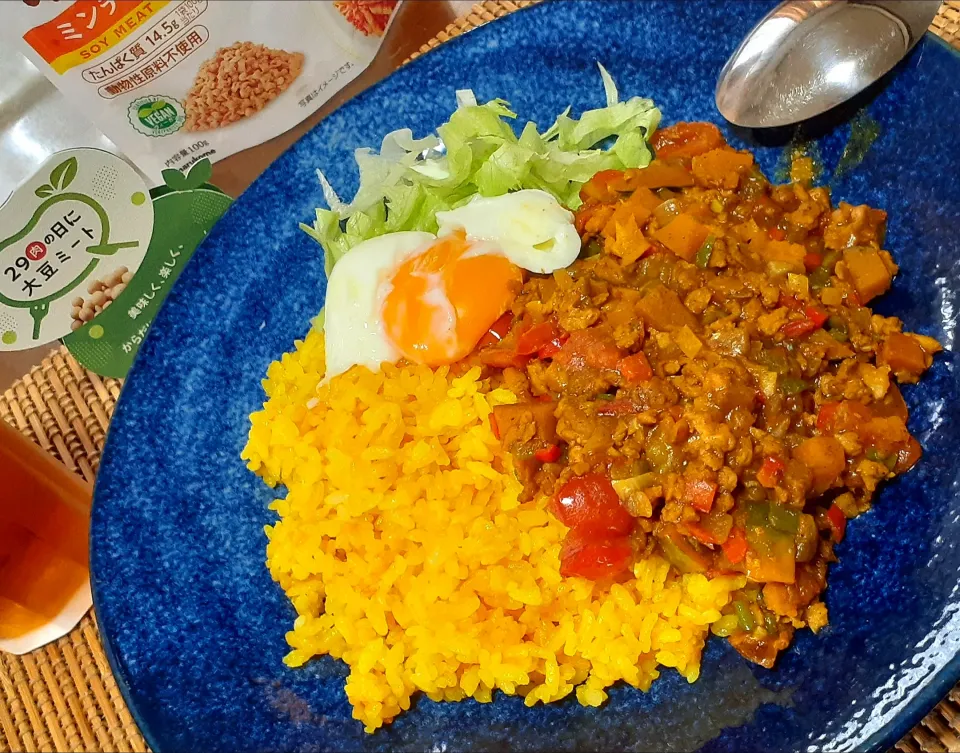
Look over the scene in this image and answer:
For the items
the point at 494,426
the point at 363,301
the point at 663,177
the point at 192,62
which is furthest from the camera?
the point at 192,62

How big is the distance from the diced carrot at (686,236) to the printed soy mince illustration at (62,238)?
262 cm

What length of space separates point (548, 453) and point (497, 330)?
22.1 inches

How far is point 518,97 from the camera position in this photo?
312 centimetres

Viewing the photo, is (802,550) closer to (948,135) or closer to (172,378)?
(948,135)

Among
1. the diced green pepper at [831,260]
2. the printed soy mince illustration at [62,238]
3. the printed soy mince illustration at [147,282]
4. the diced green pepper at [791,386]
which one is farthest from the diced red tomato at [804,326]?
the printed soy mince illustration at [62,238]

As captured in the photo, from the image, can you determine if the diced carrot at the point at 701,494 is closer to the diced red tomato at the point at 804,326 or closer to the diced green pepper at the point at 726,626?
the diced green pepper at the point at 726,626

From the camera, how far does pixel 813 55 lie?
2.51 m

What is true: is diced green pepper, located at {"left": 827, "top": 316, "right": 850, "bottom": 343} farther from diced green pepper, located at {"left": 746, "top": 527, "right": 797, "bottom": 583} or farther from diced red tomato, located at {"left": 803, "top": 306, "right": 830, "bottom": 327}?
diced green pepper, located at {"left": 746, "top": 527, "right": 797, "bottom": 583}

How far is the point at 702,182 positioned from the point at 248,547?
6.77 feet

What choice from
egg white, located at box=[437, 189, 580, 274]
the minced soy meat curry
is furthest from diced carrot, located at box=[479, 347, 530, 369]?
egg white, located at box=[437, 189, 580, 274]

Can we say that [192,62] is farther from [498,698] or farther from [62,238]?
[498,698]

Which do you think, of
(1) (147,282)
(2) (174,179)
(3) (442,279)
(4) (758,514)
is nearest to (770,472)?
(4) (758,514)

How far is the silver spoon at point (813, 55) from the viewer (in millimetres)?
2400

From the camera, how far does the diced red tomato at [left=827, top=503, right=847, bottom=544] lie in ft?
7.15
